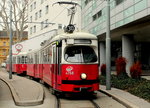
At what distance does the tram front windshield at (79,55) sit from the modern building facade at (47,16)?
25441 millimetres

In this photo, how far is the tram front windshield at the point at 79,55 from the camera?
1071cm

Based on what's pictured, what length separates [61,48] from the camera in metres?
10.8

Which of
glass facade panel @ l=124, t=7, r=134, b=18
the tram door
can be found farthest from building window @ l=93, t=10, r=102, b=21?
the tram door

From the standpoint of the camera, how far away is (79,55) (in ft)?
35.3

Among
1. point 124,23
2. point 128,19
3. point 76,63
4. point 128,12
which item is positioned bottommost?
point 76,63

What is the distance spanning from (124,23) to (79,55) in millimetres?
12491

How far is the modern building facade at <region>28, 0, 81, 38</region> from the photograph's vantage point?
39888 millimetres

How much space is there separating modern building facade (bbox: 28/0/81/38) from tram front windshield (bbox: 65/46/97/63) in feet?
83.5

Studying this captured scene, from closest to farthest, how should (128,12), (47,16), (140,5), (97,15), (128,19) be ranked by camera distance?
(140,5)
(128,19)
(128,12)
(97,15)
(47,16)

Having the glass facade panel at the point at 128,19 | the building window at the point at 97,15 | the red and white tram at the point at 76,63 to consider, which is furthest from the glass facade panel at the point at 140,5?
the red and white tram at the point at 76,63

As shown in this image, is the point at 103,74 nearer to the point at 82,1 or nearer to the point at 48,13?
the point at 82,1

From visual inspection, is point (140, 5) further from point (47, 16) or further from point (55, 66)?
point (47, 16)

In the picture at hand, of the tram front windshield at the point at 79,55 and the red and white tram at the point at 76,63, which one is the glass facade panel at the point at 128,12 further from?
the tram front windshield at the point at 79,55

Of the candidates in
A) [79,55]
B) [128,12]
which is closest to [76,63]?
[79,55]
